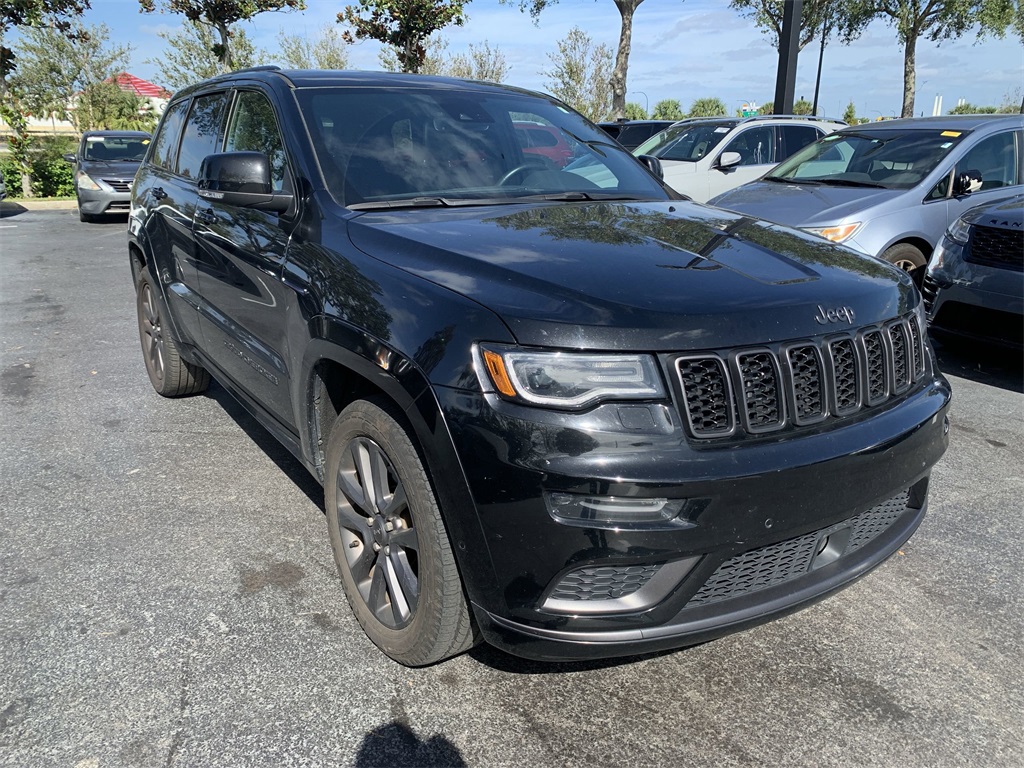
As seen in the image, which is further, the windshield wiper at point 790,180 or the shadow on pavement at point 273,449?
the windshield wiper at point 790,180

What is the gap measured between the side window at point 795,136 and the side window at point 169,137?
8409mm

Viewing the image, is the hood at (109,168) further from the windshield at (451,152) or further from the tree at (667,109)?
the tree at (667,109)

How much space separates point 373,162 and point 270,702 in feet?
6.26

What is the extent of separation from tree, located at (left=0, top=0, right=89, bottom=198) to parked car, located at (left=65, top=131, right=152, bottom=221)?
14.6 feet

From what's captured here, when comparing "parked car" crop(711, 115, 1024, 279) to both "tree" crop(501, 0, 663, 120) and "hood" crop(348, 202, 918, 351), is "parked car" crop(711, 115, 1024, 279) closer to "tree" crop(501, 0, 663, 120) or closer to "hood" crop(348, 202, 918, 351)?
"hood" crop(348, 202, 918, 351)

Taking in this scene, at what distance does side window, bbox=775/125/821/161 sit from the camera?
11062 millimetres

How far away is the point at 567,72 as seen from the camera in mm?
31531

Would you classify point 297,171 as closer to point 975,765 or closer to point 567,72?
point 975,765

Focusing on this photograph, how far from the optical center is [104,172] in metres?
15.6

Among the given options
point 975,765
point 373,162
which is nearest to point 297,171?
point 373,162

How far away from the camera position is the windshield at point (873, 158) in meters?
6.97

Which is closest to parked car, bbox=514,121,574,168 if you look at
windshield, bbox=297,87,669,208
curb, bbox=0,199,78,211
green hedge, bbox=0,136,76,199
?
windshield, bbox=297,87,669,208

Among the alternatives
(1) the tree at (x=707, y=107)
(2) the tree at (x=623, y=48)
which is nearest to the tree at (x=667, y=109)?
(1) the tree at (x=707, y=107)

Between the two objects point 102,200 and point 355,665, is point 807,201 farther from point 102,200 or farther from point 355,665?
point 102,200
